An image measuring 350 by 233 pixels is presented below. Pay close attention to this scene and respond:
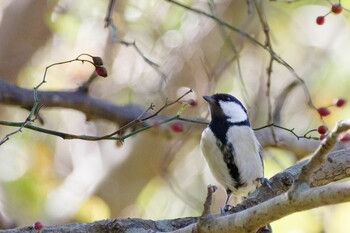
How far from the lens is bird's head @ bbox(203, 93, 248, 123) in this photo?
437 centimetres

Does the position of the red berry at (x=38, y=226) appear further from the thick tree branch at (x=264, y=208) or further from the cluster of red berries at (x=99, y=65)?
the cluster of red berries at (x=99, y=65)

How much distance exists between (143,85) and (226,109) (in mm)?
2098

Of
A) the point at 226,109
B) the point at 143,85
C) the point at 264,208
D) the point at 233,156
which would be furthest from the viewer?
the point at 143,85

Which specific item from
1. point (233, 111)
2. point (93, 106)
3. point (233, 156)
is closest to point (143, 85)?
point (93, 106)

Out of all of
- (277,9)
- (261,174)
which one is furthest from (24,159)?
(261,174)

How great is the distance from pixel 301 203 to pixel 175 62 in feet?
14.0

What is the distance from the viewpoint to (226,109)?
4.42 metres

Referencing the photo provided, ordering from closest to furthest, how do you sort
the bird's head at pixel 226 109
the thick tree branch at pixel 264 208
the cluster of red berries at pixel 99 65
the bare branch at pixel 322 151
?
1. the bare branch at pixel 322 151
2. the thick tree branch at pixel 264 208
3. the cluster of red berries at pixel 99 65
4. the bird's head at pixel 226 109

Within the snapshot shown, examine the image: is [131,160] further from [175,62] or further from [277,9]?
[277,9]

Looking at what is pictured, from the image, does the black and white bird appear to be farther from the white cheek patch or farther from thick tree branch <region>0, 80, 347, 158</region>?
thick tree branch <region>0, 80, 347, 158</region>

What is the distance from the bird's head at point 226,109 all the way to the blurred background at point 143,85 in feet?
3.61

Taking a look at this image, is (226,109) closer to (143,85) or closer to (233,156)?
(233,156)

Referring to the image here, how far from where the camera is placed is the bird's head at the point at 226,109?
4.37m

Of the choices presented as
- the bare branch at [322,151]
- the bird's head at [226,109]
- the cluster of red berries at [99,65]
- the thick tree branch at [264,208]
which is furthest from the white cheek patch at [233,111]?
the bare branch at [322,151]
